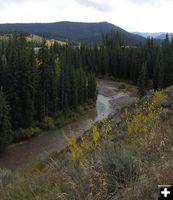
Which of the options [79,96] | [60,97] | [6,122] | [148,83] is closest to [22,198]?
[6,122]

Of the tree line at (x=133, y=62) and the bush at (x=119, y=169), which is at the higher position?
the bush at (x=119, y=169)

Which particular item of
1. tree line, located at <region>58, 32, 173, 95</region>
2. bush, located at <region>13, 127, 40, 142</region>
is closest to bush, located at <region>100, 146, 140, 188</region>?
bush, located at <region>13, 127, 40, 142</region>

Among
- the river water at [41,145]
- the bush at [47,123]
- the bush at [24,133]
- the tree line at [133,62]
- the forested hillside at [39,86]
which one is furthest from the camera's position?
the tree line at [133,62]

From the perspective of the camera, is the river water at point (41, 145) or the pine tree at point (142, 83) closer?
the river water at point (41, 145)

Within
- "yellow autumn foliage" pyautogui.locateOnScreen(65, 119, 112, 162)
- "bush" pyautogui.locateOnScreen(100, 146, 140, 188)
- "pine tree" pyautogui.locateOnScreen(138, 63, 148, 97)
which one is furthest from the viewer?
"pine tree" pyautogui.locateOnScreen(138, 63, 148, 97)

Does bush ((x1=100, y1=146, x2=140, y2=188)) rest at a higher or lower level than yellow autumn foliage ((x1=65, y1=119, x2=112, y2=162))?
higher

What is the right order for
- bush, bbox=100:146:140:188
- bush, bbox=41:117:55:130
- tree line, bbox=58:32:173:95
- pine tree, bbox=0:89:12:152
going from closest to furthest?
bush, bbox=100:146:140:188, pine tree, bbox=0:89:12:152, bush, bbox=41:117:55:130, tree line, bbox=58:32:173:95

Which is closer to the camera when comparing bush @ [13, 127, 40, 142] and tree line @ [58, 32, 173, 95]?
bush @ [13, 127, 40, 142]

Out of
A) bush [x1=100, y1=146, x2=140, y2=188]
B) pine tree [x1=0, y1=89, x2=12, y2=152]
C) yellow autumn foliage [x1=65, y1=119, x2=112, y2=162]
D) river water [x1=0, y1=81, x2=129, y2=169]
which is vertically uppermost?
bush [x1=100, y1=146, x2=140, y2=188]

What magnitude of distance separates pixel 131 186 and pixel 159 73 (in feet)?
255

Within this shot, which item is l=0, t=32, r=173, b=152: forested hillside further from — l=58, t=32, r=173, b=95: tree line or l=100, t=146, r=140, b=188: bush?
l=100, t=146, r=140, b=188: bush

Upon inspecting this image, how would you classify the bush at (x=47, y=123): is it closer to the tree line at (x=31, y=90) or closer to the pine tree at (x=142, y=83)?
the tree line at (x=31, y=90)

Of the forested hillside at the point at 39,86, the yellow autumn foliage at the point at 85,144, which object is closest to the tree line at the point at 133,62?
the forested hillside at the point at 39,86

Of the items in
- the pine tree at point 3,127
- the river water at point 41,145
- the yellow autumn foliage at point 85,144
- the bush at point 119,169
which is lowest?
the river water at point 41,145
